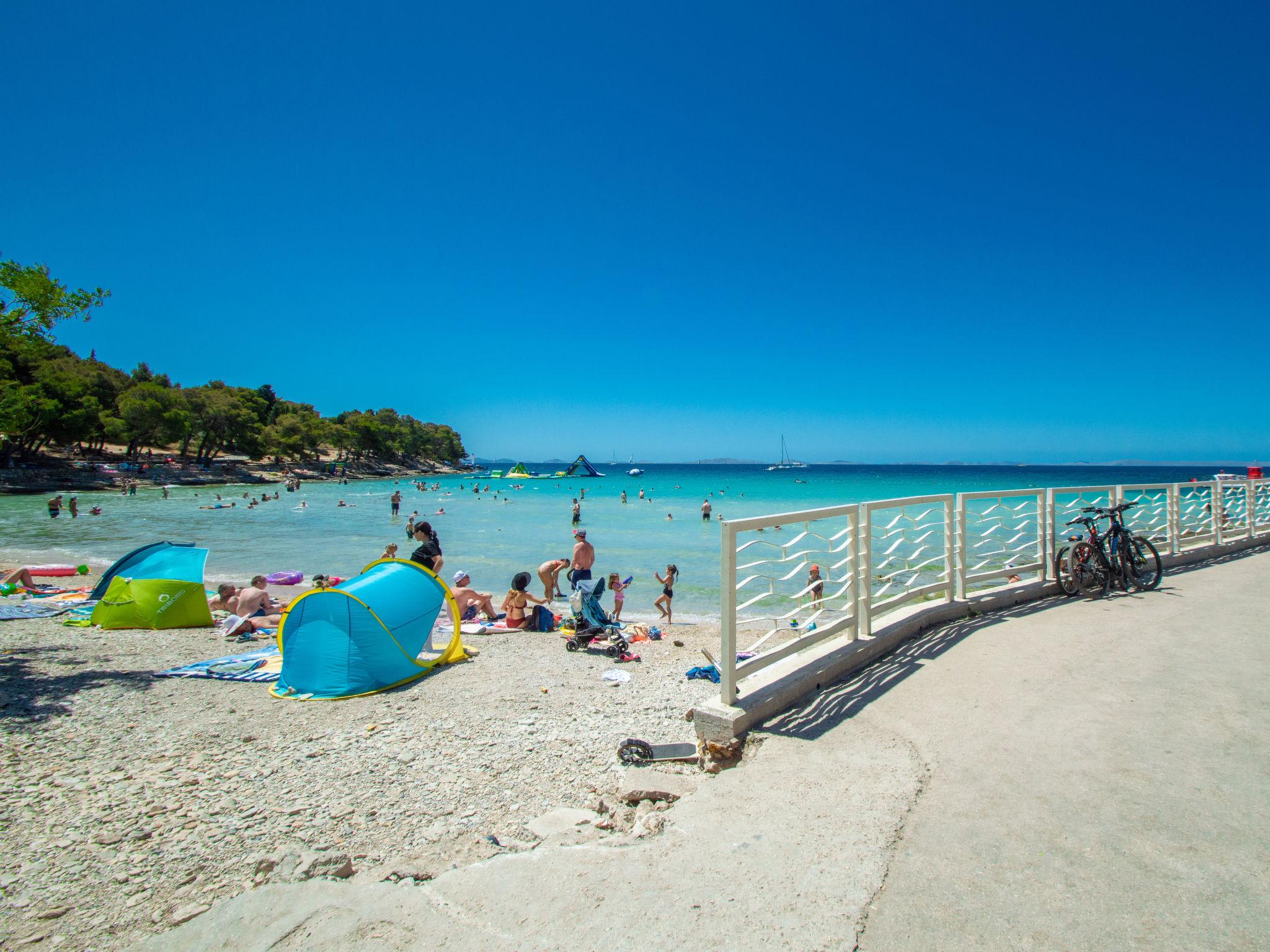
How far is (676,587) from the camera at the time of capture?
14.9 m

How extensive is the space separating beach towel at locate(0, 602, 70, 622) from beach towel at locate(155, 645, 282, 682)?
185 inches

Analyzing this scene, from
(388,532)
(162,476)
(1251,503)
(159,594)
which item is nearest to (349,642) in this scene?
(159,594)

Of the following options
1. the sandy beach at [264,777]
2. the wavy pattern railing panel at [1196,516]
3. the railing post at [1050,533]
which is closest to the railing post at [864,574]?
the sandy beach at [264,777]

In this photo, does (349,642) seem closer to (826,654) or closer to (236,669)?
(236,669)

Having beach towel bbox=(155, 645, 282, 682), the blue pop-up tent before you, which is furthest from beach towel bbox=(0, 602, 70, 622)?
beach towel bbox=(155, 645, 282, 682)

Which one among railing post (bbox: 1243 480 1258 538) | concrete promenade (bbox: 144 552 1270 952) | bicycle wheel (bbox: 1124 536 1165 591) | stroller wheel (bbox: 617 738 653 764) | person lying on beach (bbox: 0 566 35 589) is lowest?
person lying on beach (bbox: 0 566 35 589)

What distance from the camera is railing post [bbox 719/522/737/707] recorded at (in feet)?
12.5

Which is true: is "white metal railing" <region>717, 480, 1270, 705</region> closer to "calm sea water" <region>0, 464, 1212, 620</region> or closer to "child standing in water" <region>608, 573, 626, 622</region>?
"child standing in water" <region>608, 573, 626, 622</region>

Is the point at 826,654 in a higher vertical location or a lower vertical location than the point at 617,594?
higher

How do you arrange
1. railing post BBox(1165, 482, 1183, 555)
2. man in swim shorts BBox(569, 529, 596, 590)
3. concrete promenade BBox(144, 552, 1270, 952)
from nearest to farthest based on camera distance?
1. concrete promenade BBox(144, 552, 1270, 952)
2. railing post BBox(1165, 482, 1183, 555)
3. man in swim shorts BBox(569, 529, 596, 590)

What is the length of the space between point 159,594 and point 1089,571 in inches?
496

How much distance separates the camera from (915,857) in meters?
2.63

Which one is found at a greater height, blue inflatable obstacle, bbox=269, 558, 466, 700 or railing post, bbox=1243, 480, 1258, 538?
railing post, bbox=1243, 480, 1258, 538

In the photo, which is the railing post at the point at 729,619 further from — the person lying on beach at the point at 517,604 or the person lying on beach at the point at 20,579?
the person lying on beach at the point at 20,579
